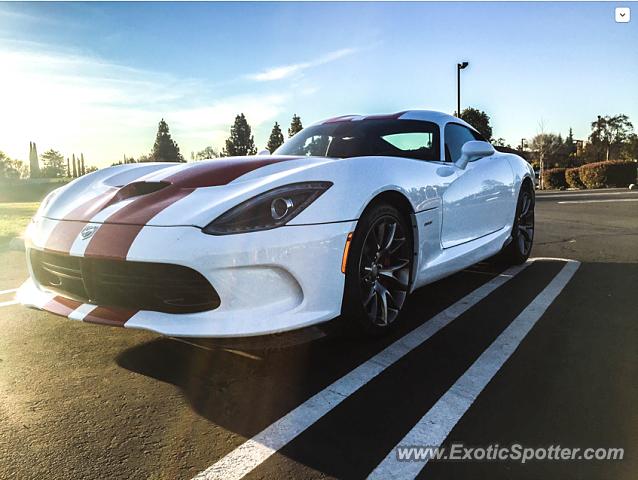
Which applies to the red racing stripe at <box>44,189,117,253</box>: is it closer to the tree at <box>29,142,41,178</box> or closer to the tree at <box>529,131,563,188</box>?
the tree at <box>529,131,563,188</box>

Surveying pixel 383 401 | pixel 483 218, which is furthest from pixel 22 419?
pixel 483 218

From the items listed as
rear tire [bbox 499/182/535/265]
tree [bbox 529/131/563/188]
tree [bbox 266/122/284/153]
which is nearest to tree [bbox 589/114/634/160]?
tree [bbox 529/131/563/188]

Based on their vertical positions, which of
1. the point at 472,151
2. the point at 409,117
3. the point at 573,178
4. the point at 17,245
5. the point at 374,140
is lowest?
the point at 17,245

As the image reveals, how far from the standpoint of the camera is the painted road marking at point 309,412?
1.66m

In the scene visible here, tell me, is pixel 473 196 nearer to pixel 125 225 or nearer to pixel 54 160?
pixel 125 225

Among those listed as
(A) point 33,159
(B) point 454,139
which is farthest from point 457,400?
(A) point 33,159

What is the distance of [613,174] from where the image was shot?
27.4 metres

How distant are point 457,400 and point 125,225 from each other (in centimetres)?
167

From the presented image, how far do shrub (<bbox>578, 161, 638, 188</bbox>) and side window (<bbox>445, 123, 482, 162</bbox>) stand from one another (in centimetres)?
2705

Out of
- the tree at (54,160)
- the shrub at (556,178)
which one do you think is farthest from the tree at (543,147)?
the tree at (54,160)

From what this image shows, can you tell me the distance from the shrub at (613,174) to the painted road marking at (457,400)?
92.2 ft

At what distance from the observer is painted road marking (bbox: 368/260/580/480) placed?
5.44ft

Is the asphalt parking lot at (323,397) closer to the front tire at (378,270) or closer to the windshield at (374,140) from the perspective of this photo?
the front tire at (378,270)

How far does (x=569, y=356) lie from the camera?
2.61 metres
